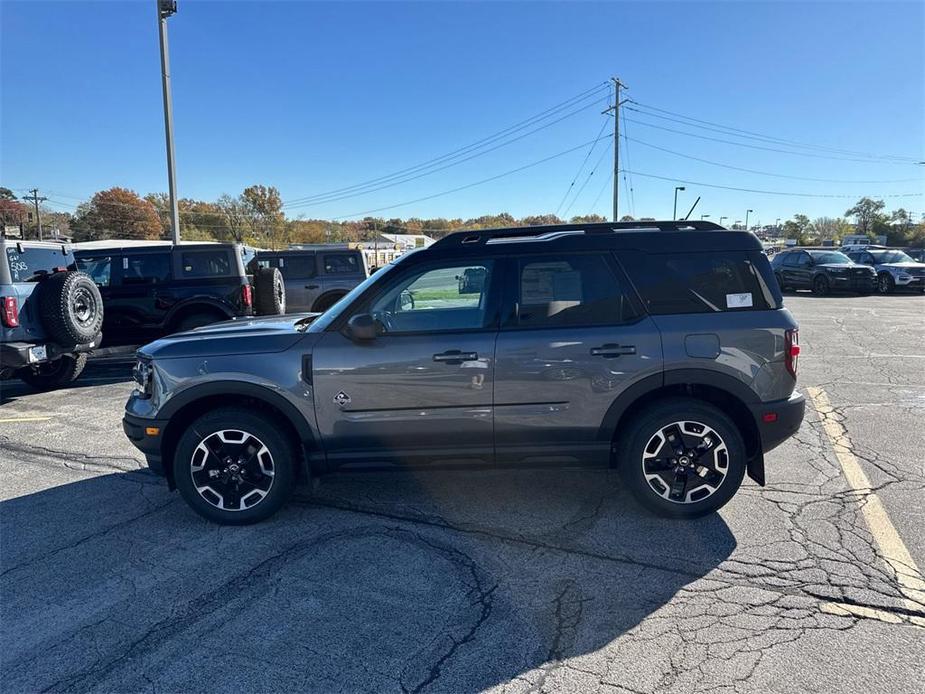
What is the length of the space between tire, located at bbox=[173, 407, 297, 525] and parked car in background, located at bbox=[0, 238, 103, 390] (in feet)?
15.7

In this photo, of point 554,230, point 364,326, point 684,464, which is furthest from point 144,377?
point 684,464

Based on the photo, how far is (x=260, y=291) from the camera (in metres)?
10.2

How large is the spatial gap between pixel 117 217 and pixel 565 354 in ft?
292

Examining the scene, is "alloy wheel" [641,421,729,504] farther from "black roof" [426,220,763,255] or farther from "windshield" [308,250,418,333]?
"windshield" [308,250,418,333]

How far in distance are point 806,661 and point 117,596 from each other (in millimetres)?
3460

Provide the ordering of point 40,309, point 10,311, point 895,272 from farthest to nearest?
point 895,272 < point 40,309 < point 10,311

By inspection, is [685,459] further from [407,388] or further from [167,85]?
[167,85]

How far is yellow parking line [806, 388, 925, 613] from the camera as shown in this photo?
3024 mm

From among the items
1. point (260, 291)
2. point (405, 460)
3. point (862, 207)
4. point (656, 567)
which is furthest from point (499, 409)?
point (862, 207)

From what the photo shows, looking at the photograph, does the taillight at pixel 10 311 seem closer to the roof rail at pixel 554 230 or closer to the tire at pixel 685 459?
the roof rail at pixel 554 230

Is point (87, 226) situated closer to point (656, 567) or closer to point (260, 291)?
point (260, 291)

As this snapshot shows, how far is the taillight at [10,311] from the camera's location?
704 cm

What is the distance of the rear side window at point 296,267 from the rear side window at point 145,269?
3.76 metres

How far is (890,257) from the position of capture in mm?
22672
